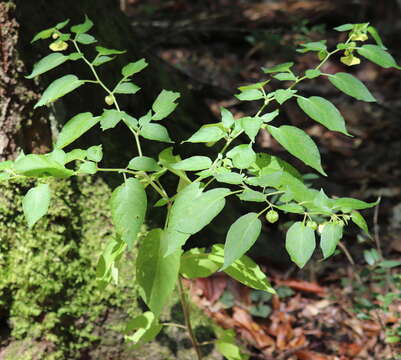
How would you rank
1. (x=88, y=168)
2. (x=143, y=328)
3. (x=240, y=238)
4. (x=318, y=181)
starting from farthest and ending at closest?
1. (x=318, y=181)
2. (x=143, y=328)
3. (x=88, y=168)
4. (x=240, y=238)

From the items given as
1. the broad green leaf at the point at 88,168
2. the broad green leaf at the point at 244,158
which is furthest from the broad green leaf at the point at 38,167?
the broad green leaf at the point at 244,158

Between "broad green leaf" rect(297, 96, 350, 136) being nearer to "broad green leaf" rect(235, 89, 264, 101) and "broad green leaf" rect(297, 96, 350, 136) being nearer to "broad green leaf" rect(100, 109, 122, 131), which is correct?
"broad green leaf" rect(235, 89, 264, 101)

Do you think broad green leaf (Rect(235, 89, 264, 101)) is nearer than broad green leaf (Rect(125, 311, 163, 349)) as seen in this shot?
Yes

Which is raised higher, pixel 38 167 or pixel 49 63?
pixel 49 63

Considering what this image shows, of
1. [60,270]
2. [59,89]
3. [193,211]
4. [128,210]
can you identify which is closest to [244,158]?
[193,211]

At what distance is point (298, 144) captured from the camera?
1169mm

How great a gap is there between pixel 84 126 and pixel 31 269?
76cm

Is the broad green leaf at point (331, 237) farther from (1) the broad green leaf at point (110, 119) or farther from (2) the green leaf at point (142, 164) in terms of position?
(1) the broad green leaf at point (110, 119)

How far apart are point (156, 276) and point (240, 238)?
0.34 m

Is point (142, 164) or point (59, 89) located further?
point (59, 89)

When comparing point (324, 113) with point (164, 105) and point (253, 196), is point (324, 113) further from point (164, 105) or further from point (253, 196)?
point (164, 105)

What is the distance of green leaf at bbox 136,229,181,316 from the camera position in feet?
4.12

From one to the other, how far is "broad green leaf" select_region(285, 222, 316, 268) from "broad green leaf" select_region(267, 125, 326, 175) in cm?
17

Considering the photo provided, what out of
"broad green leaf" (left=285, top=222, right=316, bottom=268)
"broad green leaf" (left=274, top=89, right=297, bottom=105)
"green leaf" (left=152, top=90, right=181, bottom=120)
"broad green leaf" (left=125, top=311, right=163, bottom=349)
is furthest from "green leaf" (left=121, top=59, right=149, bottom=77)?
"broad green leaf" (left=125, top=311, right=163, bottom=349)
